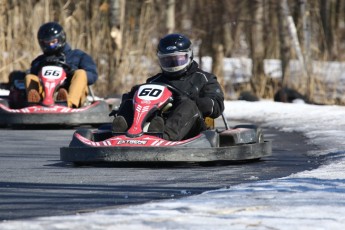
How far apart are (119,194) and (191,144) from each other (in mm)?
2359

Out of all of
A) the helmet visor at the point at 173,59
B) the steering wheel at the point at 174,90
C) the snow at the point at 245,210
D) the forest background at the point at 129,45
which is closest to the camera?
the snow at the point at 245,210

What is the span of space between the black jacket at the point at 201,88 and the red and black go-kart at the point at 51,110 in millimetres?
4244

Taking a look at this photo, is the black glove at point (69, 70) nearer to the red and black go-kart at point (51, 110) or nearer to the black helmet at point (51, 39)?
the red and black go-kart at point (51, 110)

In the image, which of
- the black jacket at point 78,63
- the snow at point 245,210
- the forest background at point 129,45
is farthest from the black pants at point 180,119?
the forest background at point 129,45

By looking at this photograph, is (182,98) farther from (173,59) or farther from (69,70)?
(69,70)

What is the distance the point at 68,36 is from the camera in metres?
23.8

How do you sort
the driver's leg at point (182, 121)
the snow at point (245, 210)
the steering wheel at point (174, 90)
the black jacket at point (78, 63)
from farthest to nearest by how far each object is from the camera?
the black jacket at point (78, 63)
the steering wheel at point (174, 90)
the driver's leg at point (182, 121)
the snow at point (245, 210)

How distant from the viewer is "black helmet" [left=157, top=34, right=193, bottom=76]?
11.5 metres

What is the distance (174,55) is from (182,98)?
1.89 feet

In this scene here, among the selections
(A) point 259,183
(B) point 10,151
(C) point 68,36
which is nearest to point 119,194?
(A) point 259,183

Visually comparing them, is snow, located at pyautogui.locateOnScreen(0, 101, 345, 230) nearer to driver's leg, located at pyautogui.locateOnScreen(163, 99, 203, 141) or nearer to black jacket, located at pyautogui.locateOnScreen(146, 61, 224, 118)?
driver's leg, located at pyautogui.locateOnScreen(163, 99, 203, 141)

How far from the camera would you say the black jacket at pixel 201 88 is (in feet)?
36.8

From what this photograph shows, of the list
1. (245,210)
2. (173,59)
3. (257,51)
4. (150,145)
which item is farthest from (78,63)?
(257,51)

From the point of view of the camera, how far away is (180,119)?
35.0ft
